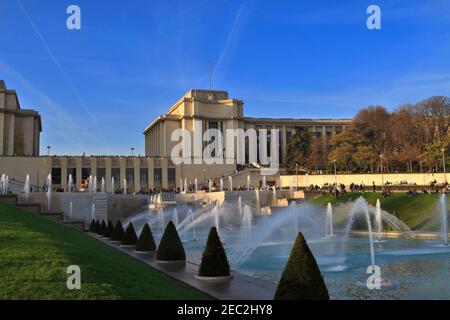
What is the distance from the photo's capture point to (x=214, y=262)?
40.6 ft

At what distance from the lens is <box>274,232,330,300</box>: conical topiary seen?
738cm

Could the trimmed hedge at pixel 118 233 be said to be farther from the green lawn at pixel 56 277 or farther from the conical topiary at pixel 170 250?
the green lawn at pixel 56 277

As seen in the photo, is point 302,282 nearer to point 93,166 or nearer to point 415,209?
point 415,209

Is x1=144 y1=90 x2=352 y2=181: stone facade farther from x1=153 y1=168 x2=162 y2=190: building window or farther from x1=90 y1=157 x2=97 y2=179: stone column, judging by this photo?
x1=90 y1=157 x2=97 y2=179: stone column

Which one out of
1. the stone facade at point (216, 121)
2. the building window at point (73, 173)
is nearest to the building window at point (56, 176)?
the building window at point (73, 173)

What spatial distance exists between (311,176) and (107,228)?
56266mm

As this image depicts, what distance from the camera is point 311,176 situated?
7988cm

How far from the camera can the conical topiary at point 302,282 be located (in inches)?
291

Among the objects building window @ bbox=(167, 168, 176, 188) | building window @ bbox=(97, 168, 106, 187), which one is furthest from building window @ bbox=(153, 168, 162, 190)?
building window @ bbox=(97, 168, 106, 187)

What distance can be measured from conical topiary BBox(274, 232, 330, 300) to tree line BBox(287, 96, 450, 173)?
61.7 m

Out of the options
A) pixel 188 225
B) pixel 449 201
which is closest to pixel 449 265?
pixel 449 201

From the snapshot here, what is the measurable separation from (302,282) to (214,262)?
203 inches

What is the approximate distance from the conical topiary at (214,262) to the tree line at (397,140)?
5792 centimetres
